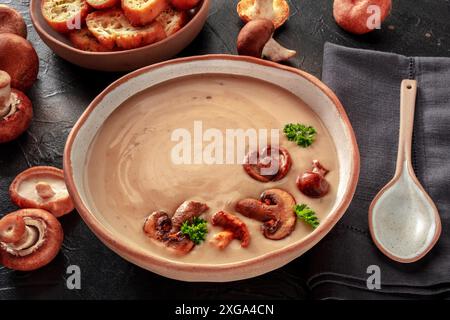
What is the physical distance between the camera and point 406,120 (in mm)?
2174

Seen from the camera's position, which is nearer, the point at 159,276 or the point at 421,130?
the point at 159,276

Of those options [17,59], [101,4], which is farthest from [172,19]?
[17,59]

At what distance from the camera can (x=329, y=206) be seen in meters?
1.87

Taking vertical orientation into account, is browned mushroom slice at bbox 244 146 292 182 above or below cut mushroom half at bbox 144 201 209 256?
above

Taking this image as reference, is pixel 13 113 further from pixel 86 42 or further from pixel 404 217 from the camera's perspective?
pixel 404 217

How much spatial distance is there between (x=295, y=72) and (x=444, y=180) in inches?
24.5

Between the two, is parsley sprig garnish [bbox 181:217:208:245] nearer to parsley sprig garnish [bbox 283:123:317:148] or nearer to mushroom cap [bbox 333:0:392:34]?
parsley sprig garnish [bbox 283:123:317:148]

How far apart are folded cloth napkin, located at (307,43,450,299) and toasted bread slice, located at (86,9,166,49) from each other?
0.68m

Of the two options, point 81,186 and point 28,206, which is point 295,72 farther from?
point 28,206

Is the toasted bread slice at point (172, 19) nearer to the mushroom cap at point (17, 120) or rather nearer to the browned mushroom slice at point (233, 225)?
the mushroom cap at point (17, 120)

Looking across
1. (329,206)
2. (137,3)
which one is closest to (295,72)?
(329,206)

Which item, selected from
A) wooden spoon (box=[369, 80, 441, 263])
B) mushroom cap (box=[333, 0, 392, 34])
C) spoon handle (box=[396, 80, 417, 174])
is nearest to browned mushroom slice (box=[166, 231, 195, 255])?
wooden spoon (box=[369, 80, 441, 263])

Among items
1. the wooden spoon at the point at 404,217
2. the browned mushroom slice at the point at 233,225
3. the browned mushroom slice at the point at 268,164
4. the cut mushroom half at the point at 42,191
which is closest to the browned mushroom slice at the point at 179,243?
the browned mushroom slice at the point at 233,225

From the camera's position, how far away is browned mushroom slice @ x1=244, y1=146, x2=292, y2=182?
1.93 metres
